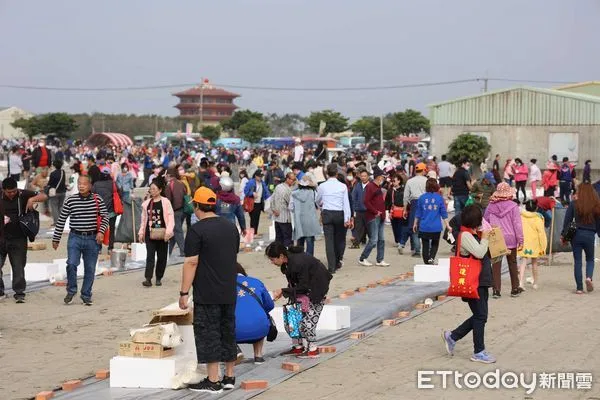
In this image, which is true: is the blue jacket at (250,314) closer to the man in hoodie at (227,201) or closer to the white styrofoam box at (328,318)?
the white styrofoam box at (328,318)

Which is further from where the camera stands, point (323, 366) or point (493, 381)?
point (323, 366)

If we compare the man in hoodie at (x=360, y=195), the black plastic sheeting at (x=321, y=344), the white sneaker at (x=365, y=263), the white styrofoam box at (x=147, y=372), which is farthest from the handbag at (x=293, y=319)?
the man in hoodie at (x=360, y=195)

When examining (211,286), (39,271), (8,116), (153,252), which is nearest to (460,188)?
(153,252)

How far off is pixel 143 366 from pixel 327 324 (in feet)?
11.7

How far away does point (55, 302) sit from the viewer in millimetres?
15156

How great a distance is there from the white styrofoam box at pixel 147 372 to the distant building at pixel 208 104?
15820 cm

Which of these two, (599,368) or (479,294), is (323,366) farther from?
(599,368)

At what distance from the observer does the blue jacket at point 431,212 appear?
18281mm

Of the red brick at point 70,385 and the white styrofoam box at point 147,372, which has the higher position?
the white styrofoam box at point 147,372

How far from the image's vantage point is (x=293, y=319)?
11.0 m

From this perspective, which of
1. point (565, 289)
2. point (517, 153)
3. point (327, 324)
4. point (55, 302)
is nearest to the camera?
point (327, 324)

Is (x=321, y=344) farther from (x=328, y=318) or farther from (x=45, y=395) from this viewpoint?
(x=45, y=395)

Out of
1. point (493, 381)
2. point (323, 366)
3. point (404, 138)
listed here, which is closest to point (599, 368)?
point (493, 381)
